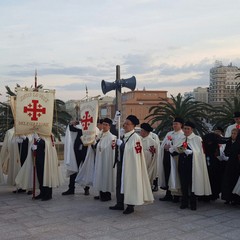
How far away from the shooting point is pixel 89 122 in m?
8.96

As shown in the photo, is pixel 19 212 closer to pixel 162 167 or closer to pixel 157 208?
pixel 157 208

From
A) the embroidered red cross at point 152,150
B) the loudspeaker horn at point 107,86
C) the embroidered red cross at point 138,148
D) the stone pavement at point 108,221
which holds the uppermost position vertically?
the loudspeaker horn at point 107,86

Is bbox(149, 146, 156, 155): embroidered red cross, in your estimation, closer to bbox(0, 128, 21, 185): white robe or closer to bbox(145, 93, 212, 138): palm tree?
bbox(0, 128, 21, 185): white robe

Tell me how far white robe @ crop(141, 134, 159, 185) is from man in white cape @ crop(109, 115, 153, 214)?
6.67 feet

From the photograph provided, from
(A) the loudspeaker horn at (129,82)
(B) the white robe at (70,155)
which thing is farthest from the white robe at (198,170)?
(A) the loudspeaker horn at (129,82)

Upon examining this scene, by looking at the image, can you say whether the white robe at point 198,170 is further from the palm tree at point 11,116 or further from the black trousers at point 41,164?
the palm tree at point 11,116

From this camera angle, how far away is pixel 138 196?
283 inches

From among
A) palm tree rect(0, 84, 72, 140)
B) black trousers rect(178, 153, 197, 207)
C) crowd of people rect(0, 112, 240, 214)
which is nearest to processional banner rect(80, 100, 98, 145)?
crowd of people rect(0, 112, 240, 214)

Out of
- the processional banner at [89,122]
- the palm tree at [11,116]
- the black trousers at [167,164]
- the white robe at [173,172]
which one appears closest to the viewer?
the white robe at [173,172]

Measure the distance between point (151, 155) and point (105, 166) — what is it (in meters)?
1.47

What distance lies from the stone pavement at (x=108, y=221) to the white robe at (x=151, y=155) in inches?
34.7

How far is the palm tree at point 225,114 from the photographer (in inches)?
629

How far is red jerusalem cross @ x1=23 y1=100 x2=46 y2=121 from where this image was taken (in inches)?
337

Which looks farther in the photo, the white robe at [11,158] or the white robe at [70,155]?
the white robe at [11,158]
